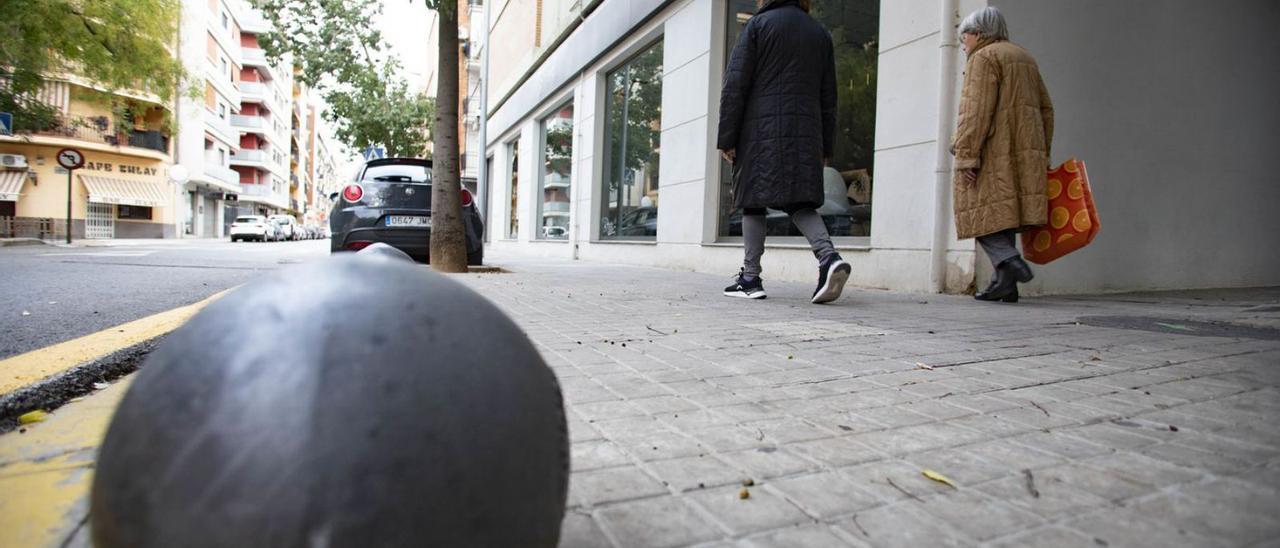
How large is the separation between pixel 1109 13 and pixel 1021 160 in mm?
2584

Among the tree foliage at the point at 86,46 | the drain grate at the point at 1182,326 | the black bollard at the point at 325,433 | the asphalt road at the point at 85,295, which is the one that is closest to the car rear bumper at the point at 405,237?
the asphalt road at the point at 85,295

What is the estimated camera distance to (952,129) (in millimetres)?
5922

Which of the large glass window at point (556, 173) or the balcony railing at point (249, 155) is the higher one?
the balcony railing at point (249, 155)

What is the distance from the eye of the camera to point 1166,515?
4.53ft

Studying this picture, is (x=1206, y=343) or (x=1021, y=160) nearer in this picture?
(x=1206, y=343)

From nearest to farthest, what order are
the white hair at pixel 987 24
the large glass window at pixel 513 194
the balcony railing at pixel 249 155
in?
the white hair at pixel 987 24 < the large glass window at pixel 513 194 < the balcony railing at pixel 249 155

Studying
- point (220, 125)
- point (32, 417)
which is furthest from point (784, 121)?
point (220, 125)

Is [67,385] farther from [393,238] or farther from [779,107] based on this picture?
[393,238]

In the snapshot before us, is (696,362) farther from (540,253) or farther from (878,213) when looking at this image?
(540,253)

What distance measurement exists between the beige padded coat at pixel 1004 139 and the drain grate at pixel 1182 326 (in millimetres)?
975

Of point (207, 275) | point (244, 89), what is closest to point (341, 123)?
point (207, 275)

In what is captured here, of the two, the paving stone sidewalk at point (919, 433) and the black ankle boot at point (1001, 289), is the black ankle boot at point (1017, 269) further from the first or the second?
the paving stone sidewalk at point (919, 433)

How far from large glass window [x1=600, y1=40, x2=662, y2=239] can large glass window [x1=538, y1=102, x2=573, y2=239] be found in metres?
2.32

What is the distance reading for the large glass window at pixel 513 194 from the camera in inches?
872
